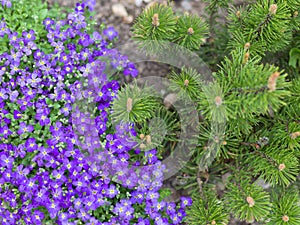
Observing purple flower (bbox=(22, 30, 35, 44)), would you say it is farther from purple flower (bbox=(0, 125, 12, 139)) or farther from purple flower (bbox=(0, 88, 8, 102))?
purple flower (bbox=(0, 125, 12, 139))

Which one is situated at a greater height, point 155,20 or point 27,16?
point 27,16

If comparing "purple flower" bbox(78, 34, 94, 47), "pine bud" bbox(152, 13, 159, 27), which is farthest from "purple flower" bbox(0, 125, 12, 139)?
"pine bud" bbox(152, 13, 159, 27)

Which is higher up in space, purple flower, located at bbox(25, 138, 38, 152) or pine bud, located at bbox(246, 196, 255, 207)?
purple flower, located at bbox(25, 138, 38, 152)

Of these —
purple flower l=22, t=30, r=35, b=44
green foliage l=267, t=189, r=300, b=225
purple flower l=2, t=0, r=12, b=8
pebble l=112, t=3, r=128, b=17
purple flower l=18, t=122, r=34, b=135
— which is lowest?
green foliage l=267, t=189, r=300, b=225

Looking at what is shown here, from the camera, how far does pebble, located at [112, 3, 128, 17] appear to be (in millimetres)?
4199

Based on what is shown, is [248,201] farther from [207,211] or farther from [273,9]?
[273,9]

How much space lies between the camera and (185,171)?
11.7 feet

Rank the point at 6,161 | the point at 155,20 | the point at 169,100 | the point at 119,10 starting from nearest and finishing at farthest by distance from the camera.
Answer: the point at 155,20 → the point at 6,161 → the point at 169,100 → the point at 119,10

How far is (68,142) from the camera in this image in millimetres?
3348

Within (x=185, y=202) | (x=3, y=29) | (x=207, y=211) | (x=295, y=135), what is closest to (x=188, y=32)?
(x=295, y=135)

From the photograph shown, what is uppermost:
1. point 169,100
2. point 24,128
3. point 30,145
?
point 169,100

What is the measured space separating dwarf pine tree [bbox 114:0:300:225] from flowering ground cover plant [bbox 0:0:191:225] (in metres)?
0.46

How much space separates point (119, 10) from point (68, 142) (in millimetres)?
1582

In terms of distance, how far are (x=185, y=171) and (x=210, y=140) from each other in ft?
1.77
